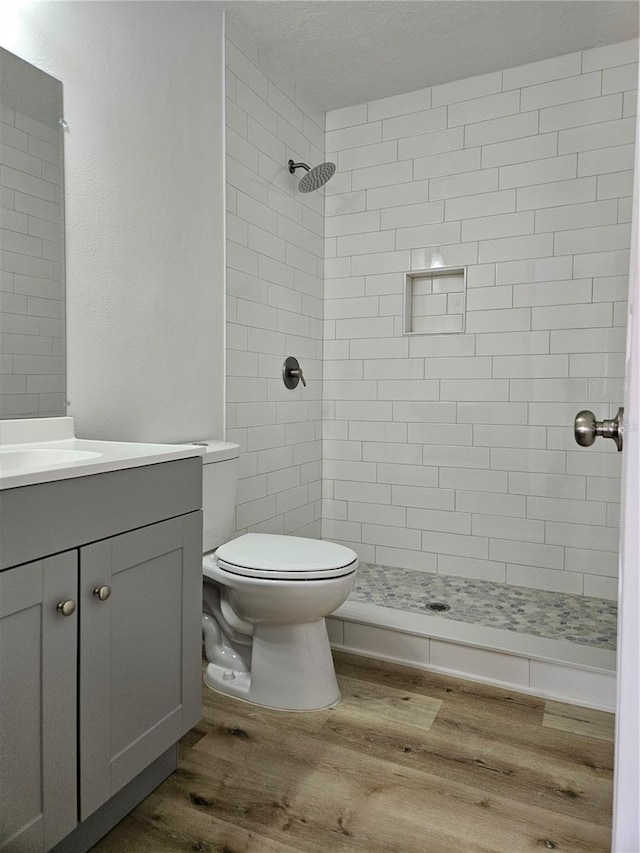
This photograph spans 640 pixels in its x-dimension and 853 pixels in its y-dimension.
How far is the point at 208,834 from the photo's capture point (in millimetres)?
1328

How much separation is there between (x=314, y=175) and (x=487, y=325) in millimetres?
1040

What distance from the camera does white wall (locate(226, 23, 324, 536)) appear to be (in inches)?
95.2

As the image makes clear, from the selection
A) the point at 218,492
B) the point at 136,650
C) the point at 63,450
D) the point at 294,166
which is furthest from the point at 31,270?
the point at 294,166

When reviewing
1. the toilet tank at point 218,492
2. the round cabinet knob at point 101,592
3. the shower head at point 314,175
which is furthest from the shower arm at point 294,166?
the round cabinet knob at point 101,592

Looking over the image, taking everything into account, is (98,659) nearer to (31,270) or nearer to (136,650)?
(136,650)

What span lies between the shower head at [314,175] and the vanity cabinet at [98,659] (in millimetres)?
1681

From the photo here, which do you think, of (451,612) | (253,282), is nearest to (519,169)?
(253,282)

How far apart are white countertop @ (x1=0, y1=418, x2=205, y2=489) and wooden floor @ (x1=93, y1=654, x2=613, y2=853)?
847 millimetres

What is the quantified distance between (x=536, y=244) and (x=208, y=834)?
8.22 feet

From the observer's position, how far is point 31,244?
1552mm

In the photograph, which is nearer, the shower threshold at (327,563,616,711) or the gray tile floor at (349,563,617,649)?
the shower threshold at (327,563,616,711)

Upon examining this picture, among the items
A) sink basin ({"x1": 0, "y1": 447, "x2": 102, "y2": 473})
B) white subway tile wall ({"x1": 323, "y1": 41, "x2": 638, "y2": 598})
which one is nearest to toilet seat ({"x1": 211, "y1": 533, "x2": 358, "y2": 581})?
sink basin ({"x1": 0, "y1": 447, "x2": 102, "y2": 473})

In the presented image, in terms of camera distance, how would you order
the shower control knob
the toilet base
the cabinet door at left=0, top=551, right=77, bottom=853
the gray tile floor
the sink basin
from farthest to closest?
the shower control knob
the gray tile floor
the toilet base
the sink basin
the cabinet door at left=0, top=551, right=77, bottom=853

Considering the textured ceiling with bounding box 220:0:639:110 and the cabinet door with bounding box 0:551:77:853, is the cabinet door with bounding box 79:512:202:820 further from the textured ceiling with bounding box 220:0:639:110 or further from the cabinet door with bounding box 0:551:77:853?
the textured ceiling with bounding box 220:0:639:110
